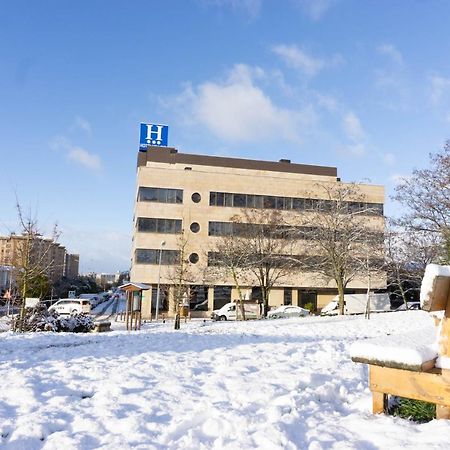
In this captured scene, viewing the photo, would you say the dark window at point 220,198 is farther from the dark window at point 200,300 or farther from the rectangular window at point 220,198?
the dark window at point 200,300

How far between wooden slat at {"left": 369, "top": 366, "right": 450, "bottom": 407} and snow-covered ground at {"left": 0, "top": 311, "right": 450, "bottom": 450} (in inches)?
12.0

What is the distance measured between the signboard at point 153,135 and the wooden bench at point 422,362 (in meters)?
55.0

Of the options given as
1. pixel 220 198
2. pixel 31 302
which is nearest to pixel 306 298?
pixel 220 198

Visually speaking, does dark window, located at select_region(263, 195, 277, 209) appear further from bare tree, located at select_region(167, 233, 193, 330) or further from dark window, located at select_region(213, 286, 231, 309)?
bare tree, located at select_region(167, 233, 193, 330)

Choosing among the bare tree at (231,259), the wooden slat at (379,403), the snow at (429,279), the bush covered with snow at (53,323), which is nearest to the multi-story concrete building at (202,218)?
the bare tree at (231,259)

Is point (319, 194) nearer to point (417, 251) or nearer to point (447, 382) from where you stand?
point (417, 251)

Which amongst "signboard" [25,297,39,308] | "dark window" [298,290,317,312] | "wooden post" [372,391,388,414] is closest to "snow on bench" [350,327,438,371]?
"wooden post" [372,391,388,414]

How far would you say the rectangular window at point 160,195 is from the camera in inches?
1781

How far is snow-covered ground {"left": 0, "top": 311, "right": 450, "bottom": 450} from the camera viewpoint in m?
4.33

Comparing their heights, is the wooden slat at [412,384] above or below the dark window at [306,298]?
above

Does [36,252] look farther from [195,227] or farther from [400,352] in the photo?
[400,352]

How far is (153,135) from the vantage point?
58.3 meters

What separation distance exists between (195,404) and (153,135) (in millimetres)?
55585

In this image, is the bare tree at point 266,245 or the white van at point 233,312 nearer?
the white van at point 233,312
